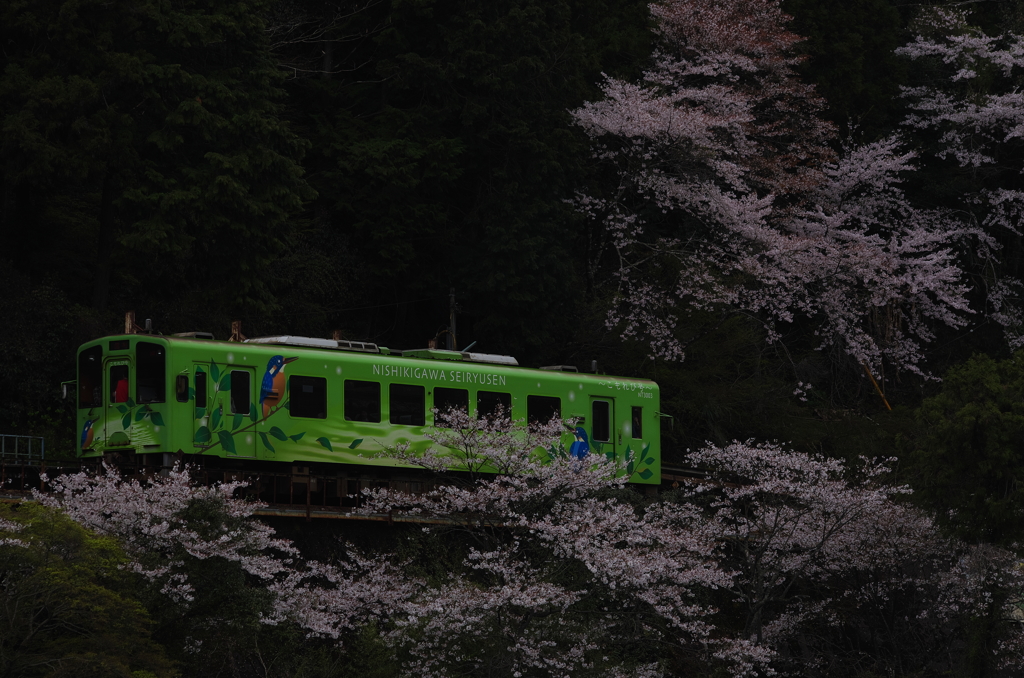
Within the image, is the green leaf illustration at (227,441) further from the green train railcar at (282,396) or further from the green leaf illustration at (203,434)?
the green leaf illustration at (203,434)

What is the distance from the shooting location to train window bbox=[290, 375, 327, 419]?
19.2 meters

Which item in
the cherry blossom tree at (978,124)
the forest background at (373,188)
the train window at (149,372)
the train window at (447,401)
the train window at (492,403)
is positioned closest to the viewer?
the train window at (149,372)

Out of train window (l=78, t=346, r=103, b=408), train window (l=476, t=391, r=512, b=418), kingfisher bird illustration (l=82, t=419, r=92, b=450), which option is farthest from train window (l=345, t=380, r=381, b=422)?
kingfisher bird illustration (l=82, t=419, r=92, b=450)

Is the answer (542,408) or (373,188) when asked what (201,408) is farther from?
(373,188)

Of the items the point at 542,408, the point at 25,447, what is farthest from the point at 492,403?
the point at 25,447

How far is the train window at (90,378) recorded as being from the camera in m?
18.9

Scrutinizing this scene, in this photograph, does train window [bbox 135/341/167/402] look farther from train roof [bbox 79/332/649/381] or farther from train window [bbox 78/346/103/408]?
train window [bbox 78/346/103/408]

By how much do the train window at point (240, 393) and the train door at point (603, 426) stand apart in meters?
5.86

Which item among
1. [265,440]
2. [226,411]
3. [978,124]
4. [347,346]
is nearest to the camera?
[226,411]

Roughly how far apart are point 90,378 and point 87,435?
760 mm

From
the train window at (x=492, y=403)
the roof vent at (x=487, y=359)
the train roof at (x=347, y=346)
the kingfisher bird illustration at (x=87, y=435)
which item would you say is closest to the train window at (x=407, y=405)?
the train roof at (x=347, y=346)

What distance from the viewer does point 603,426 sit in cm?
2252

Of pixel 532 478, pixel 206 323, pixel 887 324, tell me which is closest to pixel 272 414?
pixel 532 478

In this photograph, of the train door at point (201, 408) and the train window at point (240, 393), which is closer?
the train door at point (201, 408)
